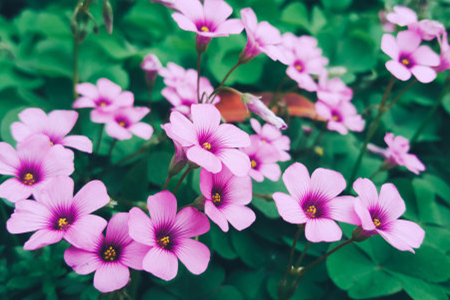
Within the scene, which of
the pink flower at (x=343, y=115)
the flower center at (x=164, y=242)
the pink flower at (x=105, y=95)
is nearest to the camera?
the flower center at (x=164, y=242)

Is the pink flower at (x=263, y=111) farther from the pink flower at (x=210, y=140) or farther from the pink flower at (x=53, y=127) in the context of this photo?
the pink flower at (x=53, y=127)

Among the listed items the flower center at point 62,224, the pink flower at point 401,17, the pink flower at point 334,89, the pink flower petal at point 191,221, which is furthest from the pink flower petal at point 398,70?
the flower center at point 62,224

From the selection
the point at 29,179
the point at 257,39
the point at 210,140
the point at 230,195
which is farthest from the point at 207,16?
the point at 29,179

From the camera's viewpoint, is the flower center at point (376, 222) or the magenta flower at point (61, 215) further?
the flower center at point (376, 222)

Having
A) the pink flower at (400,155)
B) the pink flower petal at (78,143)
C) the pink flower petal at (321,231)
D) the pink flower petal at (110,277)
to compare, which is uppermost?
the pink flower petal at (321,231)

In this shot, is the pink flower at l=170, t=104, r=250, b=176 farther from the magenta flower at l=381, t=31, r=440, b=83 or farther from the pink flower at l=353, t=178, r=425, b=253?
the magenta flower at l=381, t=31, r=440, b=83

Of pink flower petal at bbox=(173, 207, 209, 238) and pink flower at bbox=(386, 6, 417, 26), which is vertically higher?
pink flower at bbox=(386, 6, 417, 26)

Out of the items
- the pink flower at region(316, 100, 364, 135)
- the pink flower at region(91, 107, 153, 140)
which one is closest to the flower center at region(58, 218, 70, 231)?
the pink flower at region(91, 107, 153, 140)
